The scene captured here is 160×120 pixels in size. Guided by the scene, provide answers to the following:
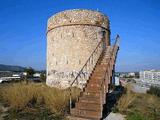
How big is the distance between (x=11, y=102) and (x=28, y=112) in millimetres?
1424

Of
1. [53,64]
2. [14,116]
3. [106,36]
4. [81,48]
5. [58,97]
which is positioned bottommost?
[14,116]

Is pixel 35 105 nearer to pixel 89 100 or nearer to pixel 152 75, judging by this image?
pixel 89 100

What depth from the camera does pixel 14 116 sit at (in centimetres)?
846

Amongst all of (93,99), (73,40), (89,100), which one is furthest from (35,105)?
(73,40)

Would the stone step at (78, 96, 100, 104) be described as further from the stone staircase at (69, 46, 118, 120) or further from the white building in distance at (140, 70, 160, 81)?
the white building in distance at (140, 70, 160, 81)

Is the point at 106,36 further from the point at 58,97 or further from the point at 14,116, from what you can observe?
the point at 14,116

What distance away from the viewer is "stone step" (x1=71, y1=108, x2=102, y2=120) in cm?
805

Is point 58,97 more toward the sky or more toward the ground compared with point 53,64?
Answer: more toward the ground

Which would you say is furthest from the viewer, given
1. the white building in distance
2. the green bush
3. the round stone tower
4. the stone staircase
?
the white building in distance

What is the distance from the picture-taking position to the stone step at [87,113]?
317 inches

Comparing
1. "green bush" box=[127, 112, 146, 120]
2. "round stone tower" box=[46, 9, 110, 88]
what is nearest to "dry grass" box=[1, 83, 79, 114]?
"green bush" box=[127, 112, 146, 120]

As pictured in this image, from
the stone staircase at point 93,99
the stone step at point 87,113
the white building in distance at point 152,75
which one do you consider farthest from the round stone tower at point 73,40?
the white building in distance at point 152,75

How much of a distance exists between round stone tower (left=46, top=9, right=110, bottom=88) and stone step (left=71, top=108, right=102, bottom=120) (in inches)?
309

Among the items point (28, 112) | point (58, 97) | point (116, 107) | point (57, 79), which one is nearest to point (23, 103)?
point (28, 112)
